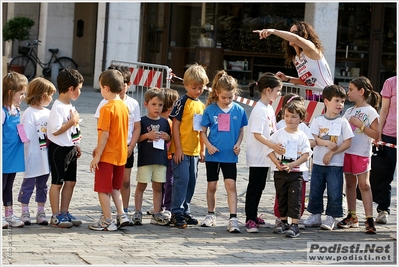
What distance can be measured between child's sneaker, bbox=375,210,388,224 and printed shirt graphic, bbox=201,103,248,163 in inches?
Result: 69.4

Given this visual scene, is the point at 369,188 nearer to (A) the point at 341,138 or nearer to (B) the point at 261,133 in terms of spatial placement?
(A) the point at 341,138

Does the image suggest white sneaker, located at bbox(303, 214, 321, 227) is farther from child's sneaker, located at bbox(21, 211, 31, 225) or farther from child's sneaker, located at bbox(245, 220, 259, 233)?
child's sneaker, located at bbox(21, 211, 31, 225)

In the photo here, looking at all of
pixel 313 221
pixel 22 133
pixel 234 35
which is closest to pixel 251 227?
pixel 313 221

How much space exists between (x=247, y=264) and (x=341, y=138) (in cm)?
228

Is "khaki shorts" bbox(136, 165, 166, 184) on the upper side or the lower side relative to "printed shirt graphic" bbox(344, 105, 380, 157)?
lower

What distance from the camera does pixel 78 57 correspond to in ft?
92.6

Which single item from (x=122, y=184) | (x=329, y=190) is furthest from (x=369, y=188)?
(x=122, y=184)

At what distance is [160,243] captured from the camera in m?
7.46

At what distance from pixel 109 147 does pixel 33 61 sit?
16672 millimetres

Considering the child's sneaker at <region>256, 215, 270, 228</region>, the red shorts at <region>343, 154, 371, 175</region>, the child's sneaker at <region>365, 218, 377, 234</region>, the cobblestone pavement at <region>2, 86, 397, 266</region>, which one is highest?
the red shorts at <region>343, 154, 371, 175</region>

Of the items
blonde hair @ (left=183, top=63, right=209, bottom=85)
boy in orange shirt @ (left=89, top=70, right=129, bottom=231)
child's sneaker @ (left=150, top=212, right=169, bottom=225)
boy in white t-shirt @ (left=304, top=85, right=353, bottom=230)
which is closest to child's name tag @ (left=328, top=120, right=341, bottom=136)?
boy in white t-shirt @ (left=304, top=85, right=353, bottom=230)

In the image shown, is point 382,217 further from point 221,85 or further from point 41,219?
point 41,219

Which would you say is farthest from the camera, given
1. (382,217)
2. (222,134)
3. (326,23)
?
(326,23)

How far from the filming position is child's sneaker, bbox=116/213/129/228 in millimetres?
8070
